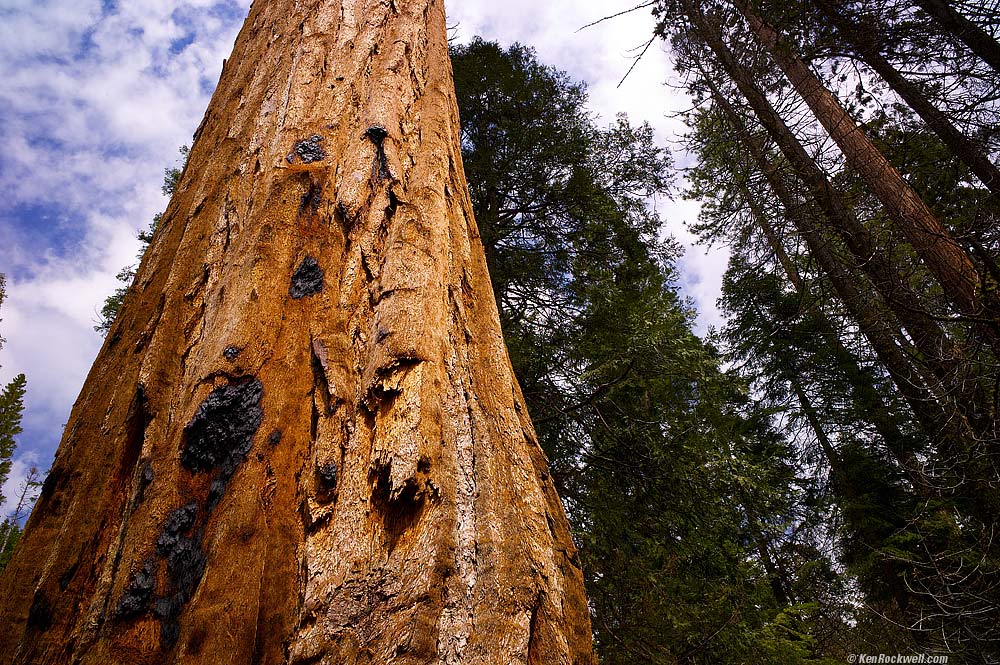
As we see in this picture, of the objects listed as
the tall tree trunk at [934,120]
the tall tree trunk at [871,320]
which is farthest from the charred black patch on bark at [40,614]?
the tall tree trunk at [934,120]

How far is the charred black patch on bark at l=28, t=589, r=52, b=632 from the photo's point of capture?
1.15 metres

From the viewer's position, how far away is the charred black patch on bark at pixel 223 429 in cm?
117

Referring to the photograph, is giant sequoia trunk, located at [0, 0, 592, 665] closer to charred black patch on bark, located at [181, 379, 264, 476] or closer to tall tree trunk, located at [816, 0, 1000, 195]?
charred black patch on bark, located at [181, 379, 264, 476]

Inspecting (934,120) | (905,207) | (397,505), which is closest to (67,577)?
(397,505)

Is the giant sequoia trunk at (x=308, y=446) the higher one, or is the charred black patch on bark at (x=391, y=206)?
the charred black patch on bark at (x=391, y=206)

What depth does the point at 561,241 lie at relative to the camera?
7.25m

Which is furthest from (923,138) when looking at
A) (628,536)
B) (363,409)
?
(363,409)

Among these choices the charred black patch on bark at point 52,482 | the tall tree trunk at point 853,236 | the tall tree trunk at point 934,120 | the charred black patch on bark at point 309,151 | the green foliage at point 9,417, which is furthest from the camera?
the green foliage at point 9,417

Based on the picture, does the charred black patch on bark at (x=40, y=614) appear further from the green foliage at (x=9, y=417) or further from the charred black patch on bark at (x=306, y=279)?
the green foliage at (x=9, y=417)

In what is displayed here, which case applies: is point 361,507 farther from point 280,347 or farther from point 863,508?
point 863,508

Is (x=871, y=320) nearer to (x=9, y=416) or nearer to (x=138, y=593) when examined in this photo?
(x=138, y=593)

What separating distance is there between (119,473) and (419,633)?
0.98 m

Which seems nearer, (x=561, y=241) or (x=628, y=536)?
(x=628, y=536)

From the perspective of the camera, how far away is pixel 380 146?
1760 millimetres
